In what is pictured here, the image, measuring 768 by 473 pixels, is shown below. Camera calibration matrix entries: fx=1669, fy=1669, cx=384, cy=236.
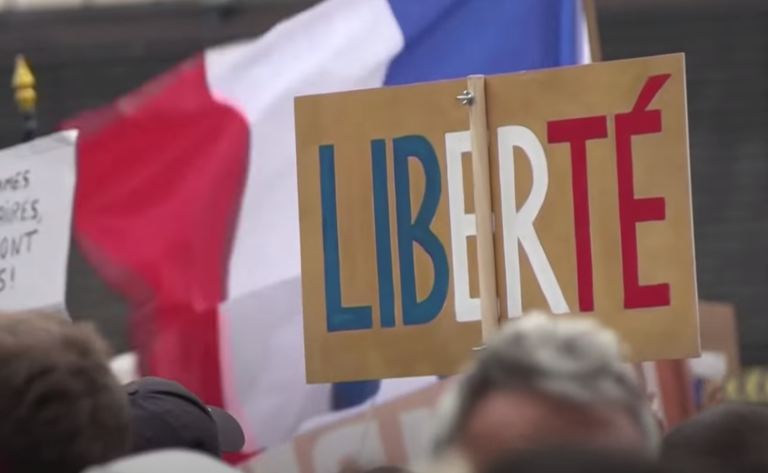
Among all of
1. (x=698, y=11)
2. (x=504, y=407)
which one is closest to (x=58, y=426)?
(x=504, y=407)

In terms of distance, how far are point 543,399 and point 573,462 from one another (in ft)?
1.07

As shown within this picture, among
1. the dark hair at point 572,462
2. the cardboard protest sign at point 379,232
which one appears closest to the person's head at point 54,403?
the dark hair at point 572,462

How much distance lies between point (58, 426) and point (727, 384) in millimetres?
4347

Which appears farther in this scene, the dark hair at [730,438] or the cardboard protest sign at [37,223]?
the cardboard protest sign at [37,223]

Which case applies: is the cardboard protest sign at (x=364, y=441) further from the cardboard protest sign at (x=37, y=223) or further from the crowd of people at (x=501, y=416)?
the crowd of people at (x=501, y=416)

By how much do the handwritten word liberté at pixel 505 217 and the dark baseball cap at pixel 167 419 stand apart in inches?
Result: 21.2

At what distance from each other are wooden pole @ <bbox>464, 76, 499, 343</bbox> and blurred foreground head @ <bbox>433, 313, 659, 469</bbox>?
1469 mm

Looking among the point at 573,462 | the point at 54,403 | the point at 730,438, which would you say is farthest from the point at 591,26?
the point at 573,462

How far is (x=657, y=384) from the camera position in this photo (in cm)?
494

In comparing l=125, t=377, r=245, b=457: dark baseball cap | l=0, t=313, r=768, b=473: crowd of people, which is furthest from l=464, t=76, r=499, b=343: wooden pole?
l=0, t=313, r=768, b=473: crowd of people

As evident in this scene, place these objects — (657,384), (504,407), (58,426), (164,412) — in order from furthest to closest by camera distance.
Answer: (657,384), (164,412), (58,426), (504,407)

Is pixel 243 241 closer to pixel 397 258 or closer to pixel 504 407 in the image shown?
pixel 397 258

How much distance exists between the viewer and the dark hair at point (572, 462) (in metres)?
1.27

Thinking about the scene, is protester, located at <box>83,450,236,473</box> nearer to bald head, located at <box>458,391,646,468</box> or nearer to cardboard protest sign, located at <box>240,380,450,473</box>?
bald head, located at <box>458,391,646,468</box>
